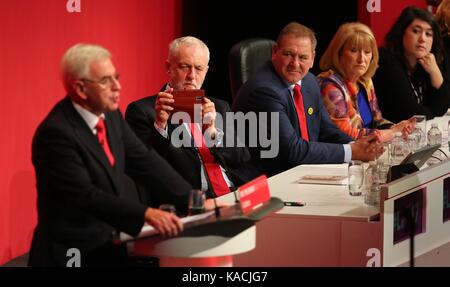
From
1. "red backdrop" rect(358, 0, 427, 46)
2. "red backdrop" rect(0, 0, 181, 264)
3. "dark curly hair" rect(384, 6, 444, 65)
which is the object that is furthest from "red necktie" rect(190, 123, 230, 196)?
"red backdrop" rect(358, 0, 427, 46)

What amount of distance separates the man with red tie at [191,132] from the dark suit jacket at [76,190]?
1147 mm

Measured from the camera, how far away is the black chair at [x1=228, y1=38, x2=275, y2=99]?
5211 mm

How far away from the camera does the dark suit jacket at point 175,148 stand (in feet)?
13.3

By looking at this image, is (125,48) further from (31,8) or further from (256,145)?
(256,145)

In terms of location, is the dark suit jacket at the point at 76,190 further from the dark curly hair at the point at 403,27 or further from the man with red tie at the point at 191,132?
the dark curly hair at the point at 403,27

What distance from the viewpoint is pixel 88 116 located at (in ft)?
8.92

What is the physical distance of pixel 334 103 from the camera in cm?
527

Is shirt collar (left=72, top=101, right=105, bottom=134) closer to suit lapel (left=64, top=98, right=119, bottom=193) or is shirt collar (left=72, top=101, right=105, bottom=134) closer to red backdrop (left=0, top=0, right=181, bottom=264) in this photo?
suit lapel (left=64, top=98, right=119, bottom=193)

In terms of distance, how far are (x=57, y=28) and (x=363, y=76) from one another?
1696 millimetres

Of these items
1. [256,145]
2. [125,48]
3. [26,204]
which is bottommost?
[26,204]

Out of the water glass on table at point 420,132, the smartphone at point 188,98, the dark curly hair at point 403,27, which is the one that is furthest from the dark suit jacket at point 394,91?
the smartphone at point 188,98

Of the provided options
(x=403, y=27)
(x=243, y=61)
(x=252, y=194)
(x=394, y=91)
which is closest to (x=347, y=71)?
(x=243, y=61)

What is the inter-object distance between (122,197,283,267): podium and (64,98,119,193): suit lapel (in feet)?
0.74
